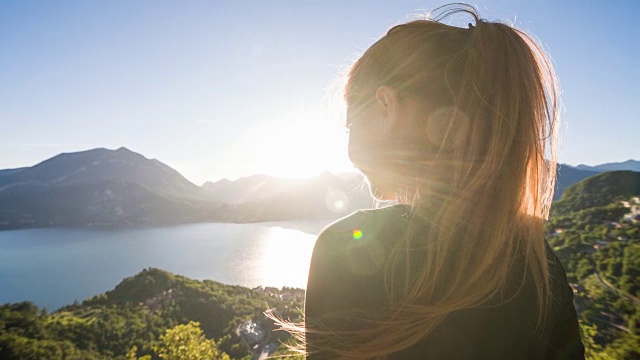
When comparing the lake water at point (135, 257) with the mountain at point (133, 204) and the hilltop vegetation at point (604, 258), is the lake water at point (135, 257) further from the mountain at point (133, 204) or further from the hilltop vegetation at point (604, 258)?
the hilltop vegetation at point (604, 258)

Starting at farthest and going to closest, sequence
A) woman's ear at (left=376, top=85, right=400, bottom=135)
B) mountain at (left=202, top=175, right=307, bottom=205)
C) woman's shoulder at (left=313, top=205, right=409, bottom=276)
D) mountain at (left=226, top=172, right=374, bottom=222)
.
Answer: mountain at (left=202, top=175, right=307, bottom=205) → mountain at (left=226, top=172, right=374, bottom=222) → woman's ear at (left=376, top=85, right=400, bottom=135) → woman's shoulder at (left=313, top=205, right=409, bottom=276)

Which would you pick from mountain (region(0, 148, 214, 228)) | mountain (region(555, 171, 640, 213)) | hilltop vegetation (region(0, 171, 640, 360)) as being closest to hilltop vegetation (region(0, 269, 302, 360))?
hilltop vegetation (region(0, 171, 640, 360))

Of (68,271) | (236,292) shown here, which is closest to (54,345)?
(236,292)

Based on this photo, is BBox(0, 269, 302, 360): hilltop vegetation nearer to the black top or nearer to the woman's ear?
the black top

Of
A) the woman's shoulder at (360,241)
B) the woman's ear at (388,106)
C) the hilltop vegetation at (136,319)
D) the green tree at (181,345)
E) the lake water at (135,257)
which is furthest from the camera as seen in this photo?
the lake water at (135,257)

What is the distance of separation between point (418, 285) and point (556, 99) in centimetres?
68

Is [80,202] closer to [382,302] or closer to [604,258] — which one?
[604,258]

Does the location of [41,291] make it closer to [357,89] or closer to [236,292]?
[236,292]

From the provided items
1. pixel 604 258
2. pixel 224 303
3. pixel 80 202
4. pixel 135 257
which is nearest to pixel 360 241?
pixel 604 258

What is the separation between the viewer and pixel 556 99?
876mm

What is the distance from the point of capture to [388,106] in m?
0.74

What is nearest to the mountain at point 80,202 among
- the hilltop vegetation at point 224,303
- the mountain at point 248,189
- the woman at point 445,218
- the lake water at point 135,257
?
the lake water at point 135,257

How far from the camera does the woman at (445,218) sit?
0.62 metres

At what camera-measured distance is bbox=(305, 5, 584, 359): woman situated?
615mm
